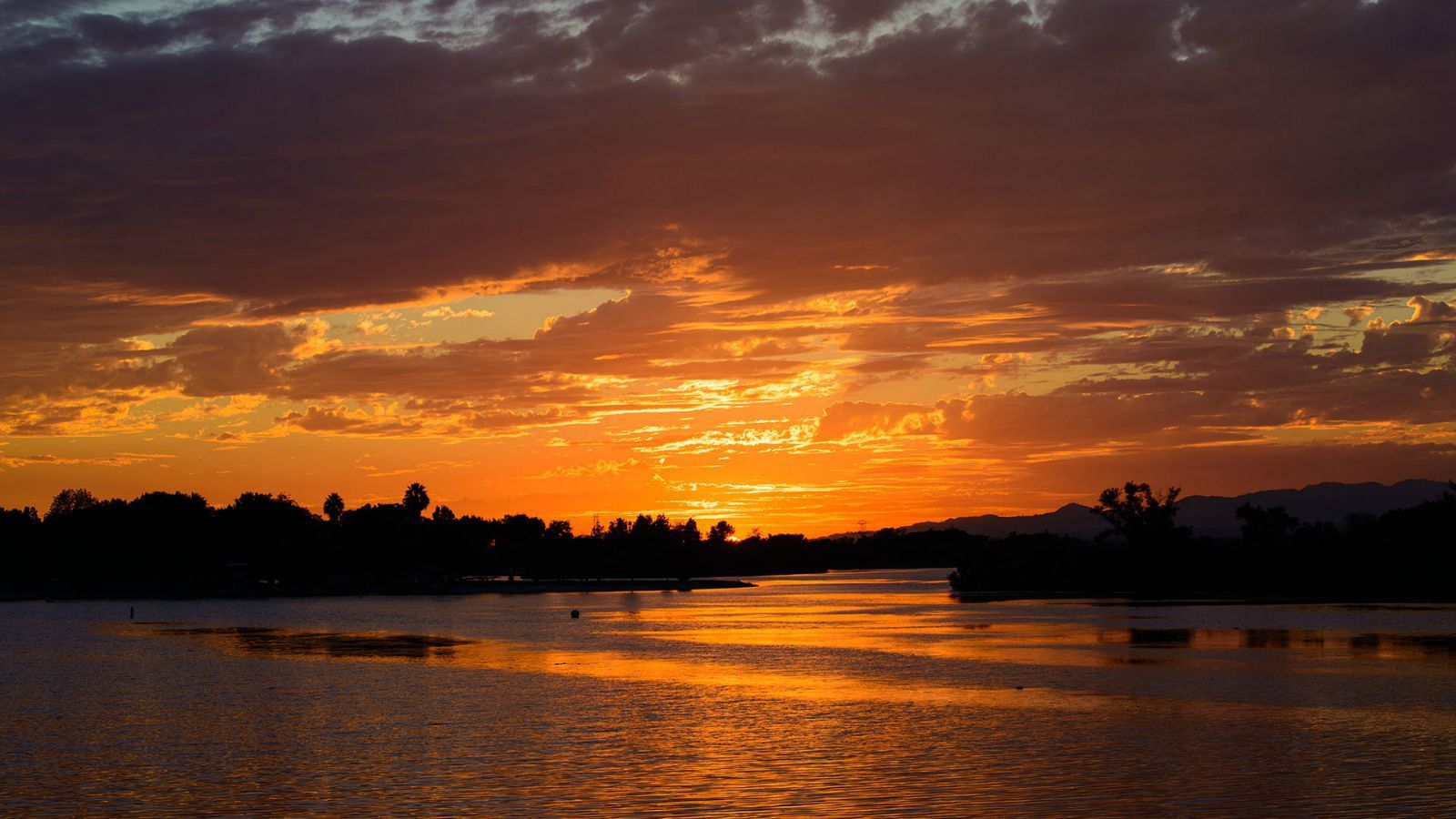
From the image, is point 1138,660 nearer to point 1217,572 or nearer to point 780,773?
point 780,773

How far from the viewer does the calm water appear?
3145 centimetres

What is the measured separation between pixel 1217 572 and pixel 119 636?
12941 centimetres

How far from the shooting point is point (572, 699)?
5241 cm

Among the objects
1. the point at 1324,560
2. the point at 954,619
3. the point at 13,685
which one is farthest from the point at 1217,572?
the point at 13,685

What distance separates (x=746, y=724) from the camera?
144 ft

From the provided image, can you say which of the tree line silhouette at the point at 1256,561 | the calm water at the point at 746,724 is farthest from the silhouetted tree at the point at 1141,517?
the calm water at the point at 746,724

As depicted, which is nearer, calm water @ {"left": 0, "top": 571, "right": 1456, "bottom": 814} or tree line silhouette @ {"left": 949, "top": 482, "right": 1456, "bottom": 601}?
calm water @ {"left": 0, "top": 571, "right": 1456, "bottom": 814}

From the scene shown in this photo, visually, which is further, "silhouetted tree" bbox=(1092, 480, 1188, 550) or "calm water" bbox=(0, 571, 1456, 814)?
"silhouetted tree" bbox=(1092, 480, 1188, 550)

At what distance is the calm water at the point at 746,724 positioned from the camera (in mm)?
31453

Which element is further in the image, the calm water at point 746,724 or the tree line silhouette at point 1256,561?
the tree line silhouette at point 1256,561

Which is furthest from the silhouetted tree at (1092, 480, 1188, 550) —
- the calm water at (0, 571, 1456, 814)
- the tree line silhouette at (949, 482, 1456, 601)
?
the calm water at (0, 571, 1456, 814)

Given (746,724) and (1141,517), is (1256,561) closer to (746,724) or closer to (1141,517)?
(1141,517)

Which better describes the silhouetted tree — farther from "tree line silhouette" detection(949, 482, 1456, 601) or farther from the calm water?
the calm water

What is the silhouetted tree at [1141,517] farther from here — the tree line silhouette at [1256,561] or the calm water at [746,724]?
the calm water at [746,724]
